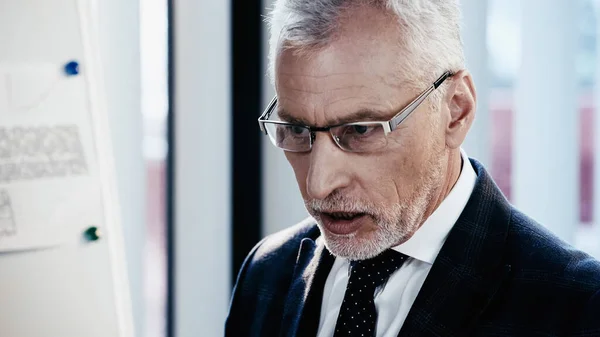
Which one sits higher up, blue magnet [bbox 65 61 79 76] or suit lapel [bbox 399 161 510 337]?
blue magnet [bbox 65 61 79 76]

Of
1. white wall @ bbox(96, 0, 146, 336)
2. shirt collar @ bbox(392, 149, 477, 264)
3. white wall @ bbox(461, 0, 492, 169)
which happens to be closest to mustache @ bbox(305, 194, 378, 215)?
shirt collar @ bbox(392, 149, 477, 264)

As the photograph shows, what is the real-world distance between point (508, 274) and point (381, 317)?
0.70ft

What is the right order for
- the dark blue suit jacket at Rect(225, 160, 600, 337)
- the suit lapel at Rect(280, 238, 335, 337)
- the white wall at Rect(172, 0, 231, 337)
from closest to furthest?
the dark blue suit jacket at Rect(225, 160, 600, 337) → the suit lapel at Rect(280, 238, 335, 337) → the white wall at Rect(172, 0, 231, 337)

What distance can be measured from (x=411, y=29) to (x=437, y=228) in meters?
0.32

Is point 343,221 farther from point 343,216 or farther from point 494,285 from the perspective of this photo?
point 494,285

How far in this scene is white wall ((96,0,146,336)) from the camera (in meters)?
1.90

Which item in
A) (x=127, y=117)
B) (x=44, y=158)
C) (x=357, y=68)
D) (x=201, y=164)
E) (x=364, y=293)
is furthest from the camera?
(x=201, y=164)

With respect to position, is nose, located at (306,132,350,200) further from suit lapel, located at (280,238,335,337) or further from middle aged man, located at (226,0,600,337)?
suit lapel, located at (280,238,335,337)

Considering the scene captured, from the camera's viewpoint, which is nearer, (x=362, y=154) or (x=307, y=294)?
(x=362, y=154)

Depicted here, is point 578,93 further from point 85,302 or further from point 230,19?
point 85,302

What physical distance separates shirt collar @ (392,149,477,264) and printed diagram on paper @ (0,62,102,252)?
59cm

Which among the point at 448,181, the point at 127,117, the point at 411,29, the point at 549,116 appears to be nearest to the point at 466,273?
the point at 448,181

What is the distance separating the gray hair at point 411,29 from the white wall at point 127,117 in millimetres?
844

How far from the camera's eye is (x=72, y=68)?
4.52 feet
